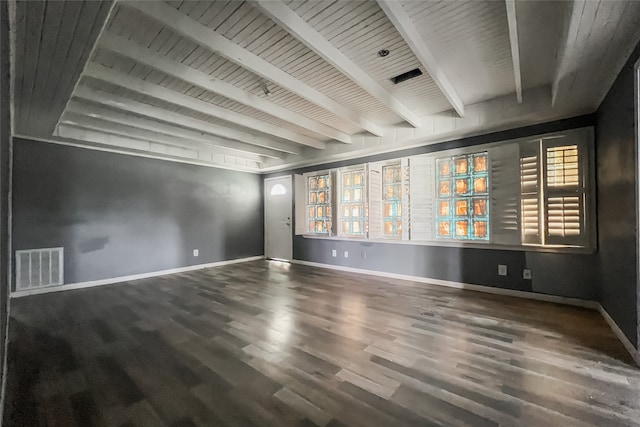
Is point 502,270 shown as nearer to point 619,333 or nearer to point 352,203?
point 619,333

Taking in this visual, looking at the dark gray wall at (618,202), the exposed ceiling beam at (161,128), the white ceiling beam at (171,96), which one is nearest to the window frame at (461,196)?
the dark gray wall at (618,202)

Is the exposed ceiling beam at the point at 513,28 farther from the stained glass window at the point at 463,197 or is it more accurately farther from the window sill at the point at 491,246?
the window sill at the point at 491,246

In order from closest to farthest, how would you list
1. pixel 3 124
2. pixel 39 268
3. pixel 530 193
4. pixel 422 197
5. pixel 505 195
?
pixel 3 124
pixel 530 193
pixel 505 195
pixel 39 268
pixel 422 197

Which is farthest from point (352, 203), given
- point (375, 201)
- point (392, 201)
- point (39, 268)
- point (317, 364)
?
point (39, 268)

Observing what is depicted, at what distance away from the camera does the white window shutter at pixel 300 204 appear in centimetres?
562

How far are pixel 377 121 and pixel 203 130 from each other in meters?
2.64

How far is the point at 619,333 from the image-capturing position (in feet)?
7.30

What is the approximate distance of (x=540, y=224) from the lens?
10.5 feet

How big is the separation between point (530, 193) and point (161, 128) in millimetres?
5134

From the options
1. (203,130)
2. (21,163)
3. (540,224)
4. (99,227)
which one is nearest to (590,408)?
(540,224)

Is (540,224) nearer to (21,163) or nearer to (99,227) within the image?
(99,227)

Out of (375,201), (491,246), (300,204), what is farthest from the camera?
(300,204)

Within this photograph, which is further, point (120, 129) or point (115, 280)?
point (115, 280)

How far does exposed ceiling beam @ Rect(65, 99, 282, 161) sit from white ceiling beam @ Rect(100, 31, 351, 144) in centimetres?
156
